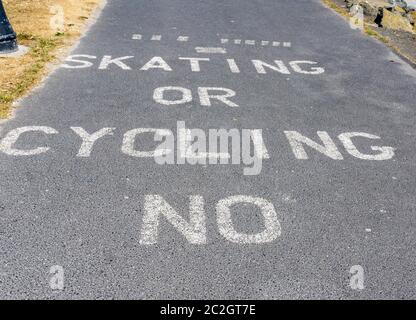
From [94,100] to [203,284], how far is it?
493 cm

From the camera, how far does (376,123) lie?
790 cm

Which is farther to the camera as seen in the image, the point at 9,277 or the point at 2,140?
the point at 2,140

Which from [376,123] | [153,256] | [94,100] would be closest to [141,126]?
[94,100]

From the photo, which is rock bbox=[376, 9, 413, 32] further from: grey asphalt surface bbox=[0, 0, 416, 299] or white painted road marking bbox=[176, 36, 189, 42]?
white painted road marking bbox=[176, 36, 189, 42]

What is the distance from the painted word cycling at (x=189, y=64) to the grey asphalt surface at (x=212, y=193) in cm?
17

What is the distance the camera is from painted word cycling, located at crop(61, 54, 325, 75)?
9996 mm

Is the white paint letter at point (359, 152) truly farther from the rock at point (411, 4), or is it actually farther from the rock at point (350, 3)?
the rock at point (411, 4)

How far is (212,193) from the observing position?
5.56m

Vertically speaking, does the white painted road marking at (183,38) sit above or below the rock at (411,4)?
above

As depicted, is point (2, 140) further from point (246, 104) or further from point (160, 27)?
point (160, 27)


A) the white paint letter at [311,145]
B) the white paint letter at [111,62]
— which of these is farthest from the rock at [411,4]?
the white paint letter at [311,145]

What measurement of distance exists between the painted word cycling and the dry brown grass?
0.73 m

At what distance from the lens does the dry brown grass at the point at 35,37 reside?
331 inches

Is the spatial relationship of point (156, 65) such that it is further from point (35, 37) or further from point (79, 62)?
point (35, 37)
